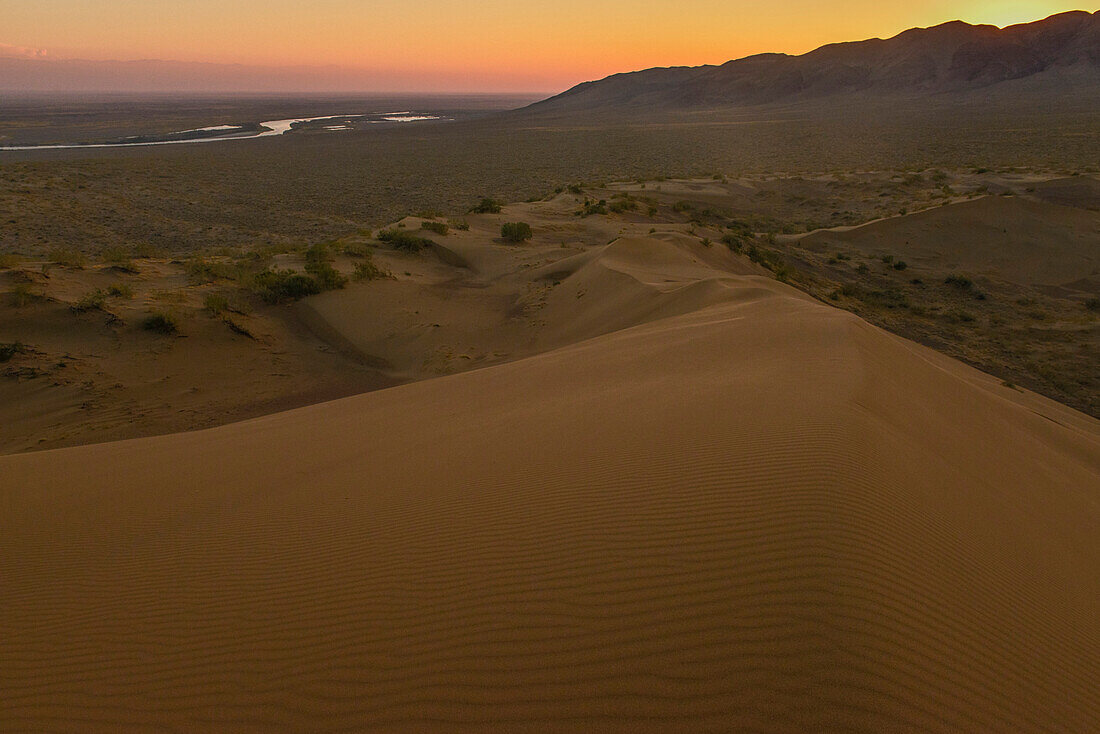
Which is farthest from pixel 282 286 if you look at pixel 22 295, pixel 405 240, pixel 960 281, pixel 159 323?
pixel 960 281

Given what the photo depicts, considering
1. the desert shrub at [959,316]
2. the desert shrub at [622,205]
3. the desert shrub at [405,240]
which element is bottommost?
the desert shrub at [959,316]

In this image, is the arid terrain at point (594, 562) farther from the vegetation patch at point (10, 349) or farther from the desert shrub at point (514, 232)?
the desert shrub at point (514, 232)

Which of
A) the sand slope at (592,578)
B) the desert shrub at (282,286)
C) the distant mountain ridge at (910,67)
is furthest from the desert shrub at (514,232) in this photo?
the distant mountain ridge at (910,67)

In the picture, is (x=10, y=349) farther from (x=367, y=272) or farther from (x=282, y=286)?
(x=367, y=272)

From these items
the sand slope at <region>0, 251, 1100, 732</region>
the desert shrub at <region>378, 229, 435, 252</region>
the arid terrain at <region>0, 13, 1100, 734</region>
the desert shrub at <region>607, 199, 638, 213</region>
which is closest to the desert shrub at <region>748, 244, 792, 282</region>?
the arid terrain at <region>0, 13, 1100, 734</region>

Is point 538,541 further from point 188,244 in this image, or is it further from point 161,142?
point 161,142

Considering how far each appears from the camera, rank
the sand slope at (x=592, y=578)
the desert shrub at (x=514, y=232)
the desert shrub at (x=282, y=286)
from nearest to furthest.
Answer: the sand slope at (x=592, y=578) → the desert shrub at (x=282, y=286) → the desert shrub at (x=514, y=232)
